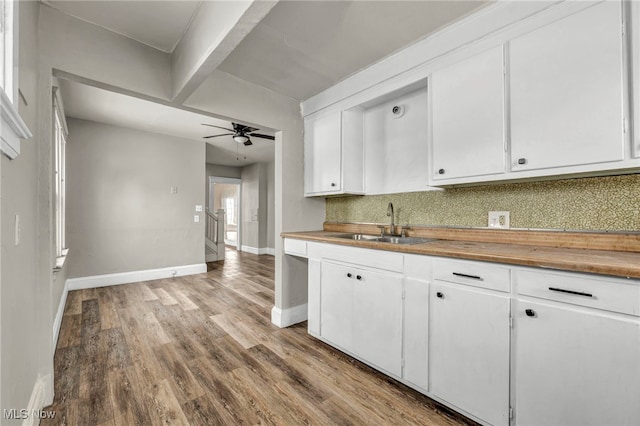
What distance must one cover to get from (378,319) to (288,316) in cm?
122

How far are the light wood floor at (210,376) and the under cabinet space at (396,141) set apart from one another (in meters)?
1.61

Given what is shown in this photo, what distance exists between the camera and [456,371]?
5.03ft

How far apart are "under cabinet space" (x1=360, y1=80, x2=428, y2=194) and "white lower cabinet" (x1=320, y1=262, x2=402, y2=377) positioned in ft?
3.15

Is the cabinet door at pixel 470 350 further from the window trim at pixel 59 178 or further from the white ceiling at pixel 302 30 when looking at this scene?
the window trim at pixel 59 178

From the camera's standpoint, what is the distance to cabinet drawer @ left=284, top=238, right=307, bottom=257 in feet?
8.55

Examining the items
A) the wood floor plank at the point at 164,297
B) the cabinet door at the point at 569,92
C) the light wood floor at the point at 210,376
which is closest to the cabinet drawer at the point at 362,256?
the light wood floor at the point at 210,376

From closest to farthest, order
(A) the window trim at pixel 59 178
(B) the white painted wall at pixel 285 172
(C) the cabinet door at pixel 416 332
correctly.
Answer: (C) the cabinet door at pixel 416 332 → (B) the white painted wall at pixel 285 172 → (A) the window trim at pixel 59 178

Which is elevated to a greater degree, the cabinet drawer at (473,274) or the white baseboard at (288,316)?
the cabinet drawer at (473,274)

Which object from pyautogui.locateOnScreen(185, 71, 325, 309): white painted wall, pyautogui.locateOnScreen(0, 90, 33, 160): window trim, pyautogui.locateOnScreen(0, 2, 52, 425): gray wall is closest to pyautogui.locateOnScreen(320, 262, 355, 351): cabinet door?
pyautogui.locateOnScreen(185, 71, 325, 309): white painted wall

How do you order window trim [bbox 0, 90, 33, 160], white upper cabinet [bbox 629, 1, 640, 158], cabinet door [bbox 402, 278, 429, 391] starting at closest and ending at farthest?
1. window trim [bbox 0, 90, 33, 160]
2. white upper cabinet [bbox 629, 1, 640, 158]
3. cabinet door [bbox 402, 278, 429, 391]

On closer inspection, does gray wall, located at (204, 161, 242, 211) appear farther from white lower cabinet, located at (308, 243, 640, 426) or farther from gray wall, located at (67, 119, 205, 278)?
white lower cabinet, located at (308, 243, 640, 426)

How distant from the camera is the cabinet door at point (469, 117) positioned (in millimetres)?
1702

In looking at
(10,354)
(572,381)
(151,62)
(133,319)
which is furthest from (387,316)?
(133,319)

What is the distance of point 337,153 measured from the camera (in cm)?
270
